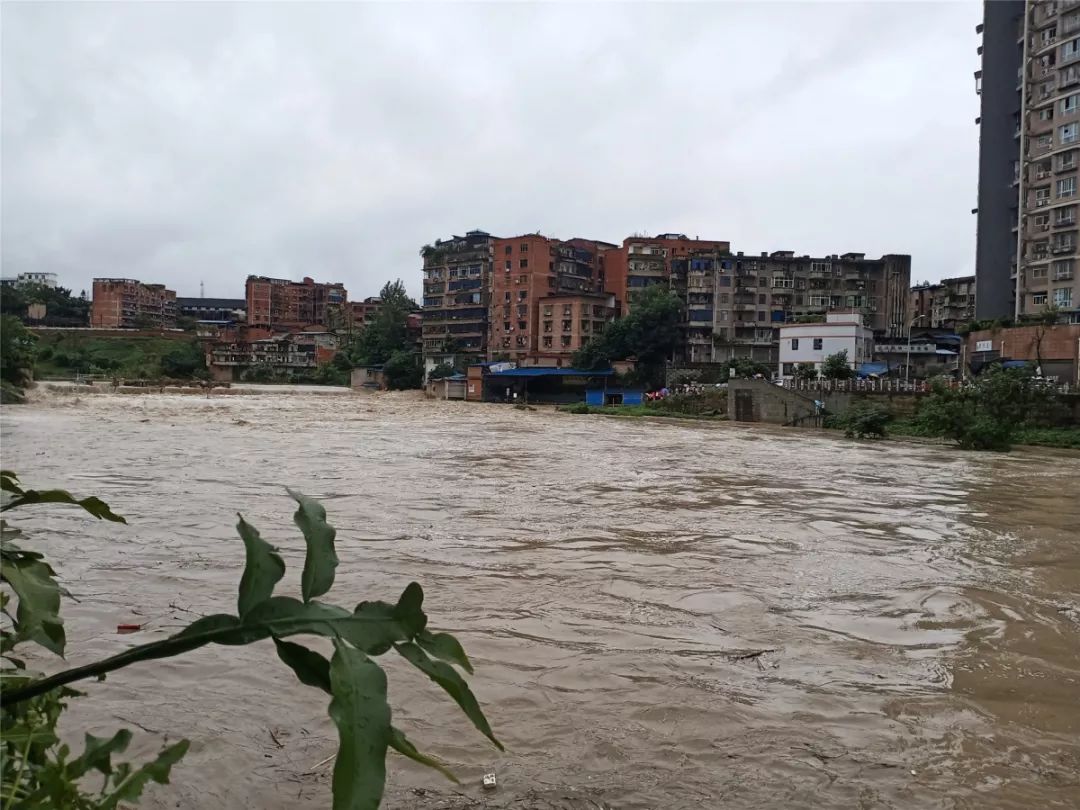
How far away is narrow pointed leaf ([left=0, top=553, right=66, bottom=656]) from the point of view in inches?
59.0

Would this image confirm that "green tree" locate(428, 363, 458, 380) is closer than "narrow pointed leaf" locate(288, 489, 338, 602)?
No

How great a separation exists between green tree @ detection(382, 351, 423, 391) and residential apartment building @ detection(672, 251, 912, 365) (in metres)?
25.4

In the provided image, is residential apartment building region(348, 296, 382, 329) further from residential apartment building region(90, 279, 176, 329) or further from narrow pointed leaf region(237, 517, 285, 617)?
narrow pointed leaf region(237, 517, 285, 617)

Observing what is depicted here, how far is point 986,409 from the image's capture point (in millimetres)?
27656

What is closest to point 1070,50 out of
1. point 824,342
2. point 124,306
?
point 824,342

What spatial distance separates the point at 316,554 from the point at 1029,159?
183ft

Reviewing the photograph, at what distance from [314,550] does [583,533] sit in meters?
7.80

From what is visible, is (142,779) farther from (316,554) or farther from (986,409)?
(986,409)

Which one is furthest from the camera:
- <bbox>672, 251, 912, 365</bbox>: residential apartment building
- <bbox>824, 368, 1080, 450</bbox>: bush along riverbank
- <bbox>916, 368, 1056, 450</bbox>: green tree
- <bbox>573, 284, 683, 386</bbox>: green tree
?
<bbox>672, 251, 912, 365</bbox>: residential apartment building

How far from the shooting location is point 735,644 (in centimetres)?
498

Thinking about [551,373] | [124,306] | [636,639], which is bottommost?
[636,639]

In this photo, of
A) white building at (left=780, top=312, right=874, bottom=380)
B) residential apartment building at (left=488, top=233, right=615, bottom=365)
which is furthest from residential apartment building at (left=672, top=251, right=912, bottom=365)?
white building at (left=780, top=312, right=874, bottom=380)

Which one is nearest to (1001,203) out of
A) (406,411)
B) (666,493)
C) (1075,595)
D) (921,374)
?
(921,374)

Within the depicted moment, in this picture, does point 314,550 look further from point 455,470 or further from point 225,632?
point 455,470
